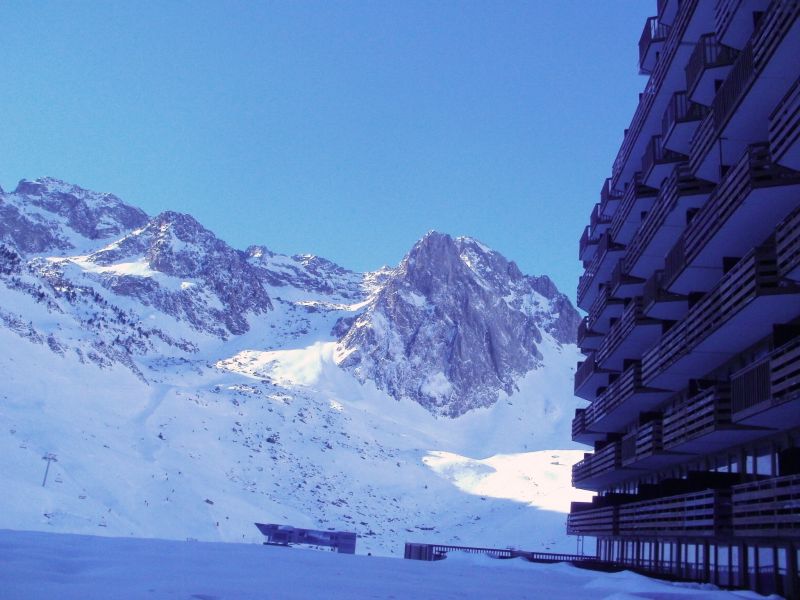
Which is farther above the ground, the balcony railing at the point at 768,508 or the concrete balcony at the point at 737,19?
the concrete balcony at the point at 737,19

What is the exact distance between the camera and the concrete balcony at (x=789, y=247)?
1487cm

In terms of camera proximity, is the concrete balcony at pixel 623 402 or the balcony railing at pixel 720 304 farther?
the concrete balcony at pixel 623 402

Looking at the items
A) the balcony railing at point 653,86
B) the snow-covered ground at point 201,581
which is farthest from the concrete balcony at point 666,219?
the snow-covered ground at point 201,581

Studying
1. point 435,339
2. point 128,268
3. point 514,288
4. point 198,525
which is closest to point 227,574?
point 198,525

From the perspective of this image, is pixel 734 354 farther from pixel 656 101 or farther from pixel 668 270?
pixel 656 101

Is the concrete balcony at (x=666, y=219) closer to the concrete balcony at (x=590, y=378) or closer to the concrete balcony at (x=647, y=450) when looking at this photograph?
the concrete balcony at (x=647, y=450)

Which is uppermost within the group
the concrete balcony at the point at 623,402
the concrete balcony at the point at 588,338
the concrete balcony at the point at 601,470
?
the concrete balcony at the point at 588,338

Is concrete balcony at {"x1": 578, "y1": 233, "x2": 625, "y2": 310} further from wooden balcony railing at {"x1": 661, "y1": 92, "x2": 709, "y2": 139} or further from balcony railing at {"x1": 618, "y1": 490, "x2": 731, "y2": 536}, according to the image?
balcony railing at {"x1": 618, "y1": 490, "x2": 731, "y2": 536}

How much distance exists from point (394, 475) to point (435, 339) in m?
68.3

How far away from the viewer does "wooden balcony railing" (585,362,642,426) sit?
2777cm

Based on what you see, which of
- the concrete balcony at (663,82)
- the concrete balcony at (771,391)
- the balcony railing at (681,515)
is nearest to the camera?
the concrete balcony at (771,391)

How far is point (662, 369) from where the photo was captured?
A: 80.0 feet

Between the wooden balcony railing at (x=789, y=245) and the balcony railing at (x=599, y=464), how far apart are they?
16.7 meters

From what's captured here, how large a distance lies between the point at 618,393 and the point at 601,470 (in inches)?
203
